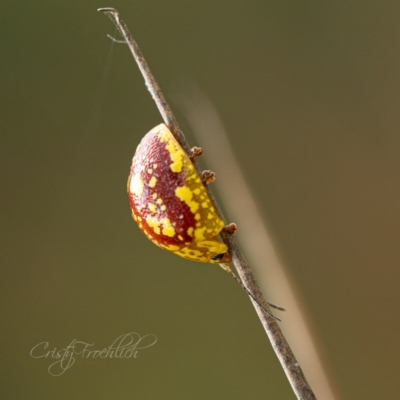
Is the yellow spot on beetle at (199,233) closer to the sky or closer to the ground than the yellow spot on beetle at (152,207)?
closer to the ground

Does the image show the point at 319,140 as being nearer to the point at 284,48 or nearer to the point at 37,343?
the point at 284,48

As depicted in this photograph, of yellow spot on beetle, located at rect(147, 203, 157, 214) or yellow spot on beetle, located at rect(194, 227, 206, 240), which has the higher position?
yellow spot on beetle, located at rect(147, 203, 157, 214)

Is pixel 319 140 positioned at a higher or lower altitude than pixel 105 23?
lower

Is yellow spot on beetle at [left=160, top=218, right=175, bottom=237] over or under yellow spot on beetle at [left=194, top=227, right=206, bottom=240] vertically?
over

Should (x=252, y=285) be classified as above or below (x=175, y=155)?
below

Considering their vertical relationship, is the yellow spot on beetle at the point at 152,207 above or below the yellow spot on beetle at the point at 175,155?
below

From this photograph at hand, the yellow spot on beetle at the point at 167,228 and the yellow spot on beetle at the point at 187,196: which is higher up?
the yellow spot on beetle at the point at 187,196

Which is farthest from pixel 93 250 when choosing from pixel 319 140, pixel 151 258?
pixel 319 140

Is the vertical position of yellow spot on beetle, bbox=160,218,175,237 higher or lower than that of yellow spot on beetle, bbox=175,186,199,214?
lower
